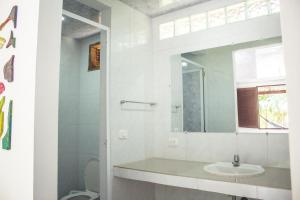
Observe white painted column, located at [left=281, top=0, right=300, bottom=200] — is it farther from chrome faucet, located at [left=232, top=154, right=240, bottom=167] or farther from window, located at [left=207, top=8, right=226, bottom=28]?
window, located at [left=207, top=8, right=226, bottom=28]

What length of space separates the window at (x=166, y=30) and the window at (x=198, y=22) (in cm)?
27

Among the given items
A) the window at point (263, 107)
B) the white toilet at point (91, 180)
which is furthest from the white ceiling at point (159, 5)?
the white toilet at point (91, 180)

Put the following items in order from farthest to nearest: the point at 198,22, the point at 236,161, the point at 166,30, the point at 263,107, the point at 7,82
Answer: the point at 166,30
the point at 198,22
the point at 263,107
the point at 236,161
the point at 7,82

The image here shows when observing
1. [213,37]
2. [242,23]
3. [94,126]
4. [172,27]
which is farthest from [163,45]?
[94,126]

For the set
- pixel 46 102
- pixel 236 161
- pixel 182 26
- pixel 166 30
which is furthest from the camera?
pixel 166 30

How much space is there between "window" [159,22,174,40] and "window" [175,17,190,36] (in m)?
0.07

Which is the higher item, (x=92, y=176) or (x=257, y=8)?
(x=257, y=8)

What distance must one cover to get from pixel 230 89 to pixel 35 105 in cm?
177

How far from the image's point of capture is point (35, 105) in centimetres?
120

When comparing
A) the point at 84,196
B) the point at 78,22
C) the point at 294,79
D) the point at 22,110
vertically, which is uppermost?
the point at 78,22

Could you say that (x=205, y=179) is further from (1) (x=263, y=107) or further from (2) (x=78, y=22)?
(2) (x=78, y=22)

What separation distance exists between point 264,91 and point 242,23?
69 cm


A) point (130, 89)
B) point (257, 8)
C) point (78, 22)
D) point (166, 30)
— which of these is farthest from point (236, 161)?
point (78, 22)

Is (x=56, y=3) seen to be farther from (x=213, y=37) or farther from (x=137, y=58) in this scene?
(x=213, y=37)
